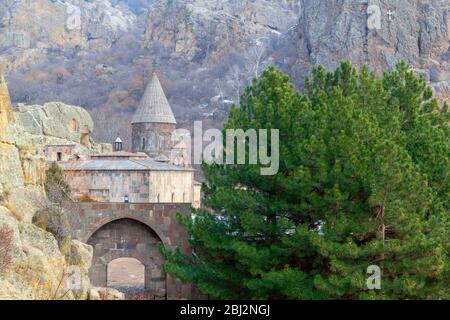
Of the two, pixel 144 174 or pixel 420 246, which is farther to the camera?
pixel 144 174

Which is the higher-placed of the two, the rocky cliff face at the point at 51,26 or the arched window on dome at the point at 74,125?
the rocky cliff face at the point at 51,26

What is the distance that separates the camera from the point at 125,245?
52.6 ft

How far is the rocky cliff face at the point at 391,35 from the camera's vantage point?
4728 centimetres

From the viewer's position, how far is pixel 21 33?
90250 millimetres

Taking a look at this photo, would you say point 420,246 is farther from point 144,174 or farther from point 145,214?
point 144,174

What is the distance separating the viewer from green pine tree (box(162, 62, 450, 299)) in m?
11.0

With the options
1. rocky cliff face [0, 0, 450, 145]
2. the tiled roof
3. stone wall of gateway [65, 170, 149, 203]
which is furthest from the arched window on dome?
stone wall of gateway [65, 170, 149, 203]

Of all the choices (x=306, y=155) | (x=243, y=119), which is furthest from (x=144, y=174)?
(x=306, y=155)

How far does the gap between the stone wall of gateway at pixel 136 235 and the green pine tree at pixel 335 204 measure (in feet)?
5.02

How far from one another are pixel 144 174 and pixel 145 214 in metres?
11.6

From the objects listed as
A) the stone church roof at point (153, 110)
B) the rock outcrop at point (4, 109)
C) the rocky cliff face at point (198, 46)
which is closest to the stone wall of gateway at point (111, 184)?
the stone church roof at point (153, 110)

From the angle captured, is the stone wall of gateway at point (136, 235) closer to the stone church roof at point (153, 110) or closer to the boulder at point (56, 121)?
the boulder at point (56, 121)

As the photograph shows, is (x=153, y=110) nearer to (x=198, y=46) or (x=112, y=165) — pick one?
(x=112, y=165)

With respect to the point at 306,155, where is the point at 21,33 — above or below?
above
